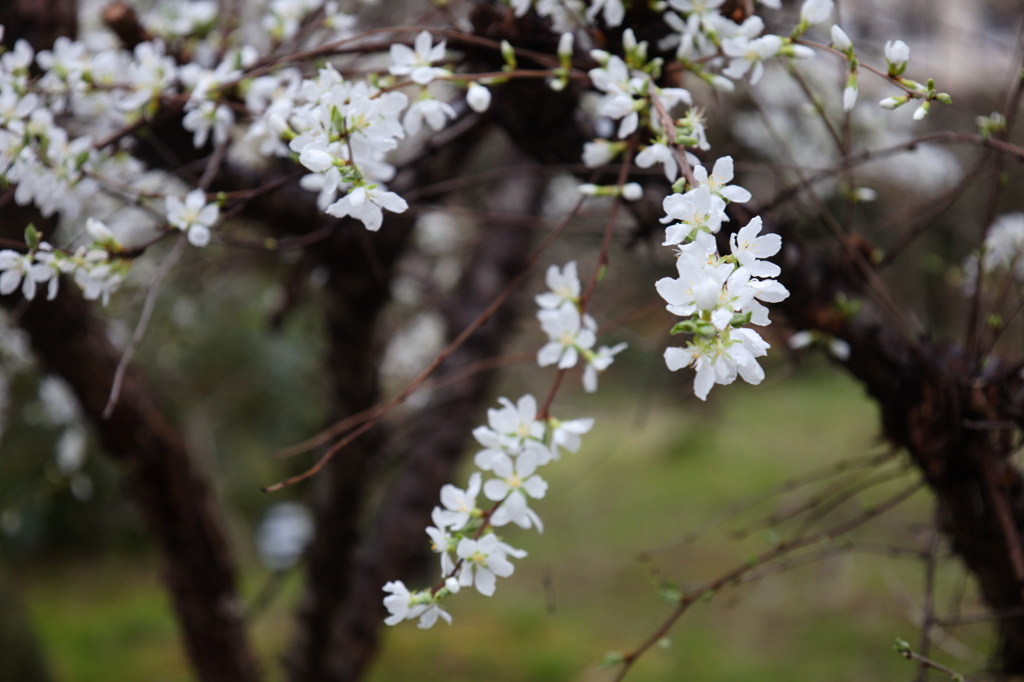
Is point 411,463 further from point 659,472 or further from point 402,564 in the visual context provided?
point 659,472

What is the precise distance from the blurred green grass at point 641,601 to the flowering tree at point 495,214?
3.89 ft

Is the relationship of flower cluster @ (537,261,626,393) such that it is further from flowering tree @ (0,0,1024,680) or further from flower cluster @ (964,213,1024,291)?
flower cluster @ (964,213,1024,291)

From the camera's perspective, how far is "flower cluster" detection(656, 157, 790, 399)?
73 centimetres

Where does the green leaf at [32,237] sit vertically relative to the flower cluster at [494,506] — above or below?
above

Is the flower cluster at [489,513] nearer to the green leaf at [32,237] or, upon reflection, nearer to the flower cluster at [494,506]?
the flower cluster at [494,506]

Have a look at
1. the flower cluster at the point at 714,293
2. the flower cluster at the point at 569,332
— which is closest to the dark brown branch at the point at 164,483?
the flower cluster at the point at 569,332

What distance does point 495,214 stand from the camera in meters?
1.69

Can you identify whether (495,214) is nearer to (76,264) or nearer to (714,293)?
(76,264)

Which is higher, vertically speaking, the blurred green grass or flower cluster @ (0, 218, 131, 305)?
flower cluster @ (0, 218, 131, 305)

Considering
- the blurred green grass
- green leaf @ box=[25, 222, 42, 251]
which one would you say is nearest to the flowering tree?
green leaf @ box=[25, 222, 42, 251]

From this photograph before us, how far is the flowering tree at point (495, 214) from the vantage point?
938 mm

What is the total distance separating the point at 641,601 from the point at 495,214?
363 centimetres

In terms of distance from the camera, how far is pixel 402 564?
2.59 m

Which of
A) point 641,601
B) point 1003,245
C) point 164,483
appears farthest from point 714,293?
point 641,601
